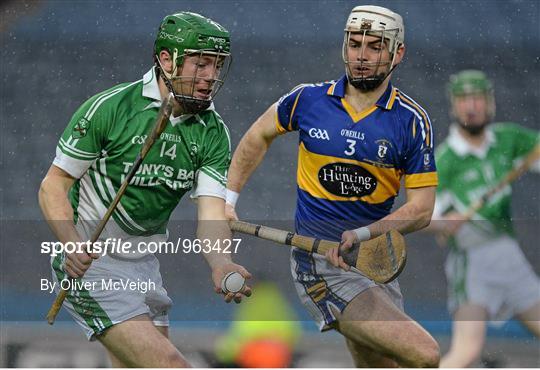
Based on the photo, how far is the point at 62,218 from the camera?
498 cm

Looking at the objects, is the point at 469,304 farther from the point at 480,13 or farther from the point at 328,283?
the point at 480,13

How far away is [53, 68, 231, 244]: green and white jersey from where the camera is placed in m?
5.13

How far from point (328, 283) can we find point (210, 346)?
1597 mm

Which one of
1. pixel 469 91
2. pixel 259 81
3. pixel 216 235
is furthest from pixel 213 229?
pixel 259 81

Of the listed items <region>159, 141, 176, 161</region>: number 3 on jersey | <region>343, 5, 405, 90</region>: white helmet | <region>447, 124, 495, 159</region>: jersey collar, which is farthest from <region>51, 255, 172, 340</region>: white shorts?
<region>447, 124, 495, 159</region>: jersey collar

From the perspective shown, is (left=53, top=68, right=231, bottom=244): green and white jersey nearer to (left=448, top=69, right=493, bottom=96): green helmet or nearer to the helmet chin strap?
the helmet chin strap

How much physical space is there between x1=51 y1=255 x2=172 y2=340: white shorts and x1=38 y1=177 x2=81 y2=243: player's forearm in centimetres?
23

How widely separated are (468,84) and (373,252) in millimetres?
2165

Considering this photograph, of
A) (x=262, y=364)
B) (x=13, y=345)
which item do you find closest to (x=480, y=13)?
(x=262, y=364)

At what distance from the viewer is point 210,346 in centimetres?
693

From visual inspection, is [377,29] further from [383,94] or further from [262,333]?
[262,333]

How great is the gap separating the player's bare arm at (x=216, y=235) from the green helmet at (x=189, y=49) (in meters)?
0.35

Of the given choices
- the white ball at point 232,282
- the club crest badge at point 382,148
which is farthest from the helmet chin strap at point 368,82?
the white ball at point 232,282

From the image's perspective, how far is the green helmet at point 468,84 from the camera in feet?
24.0
